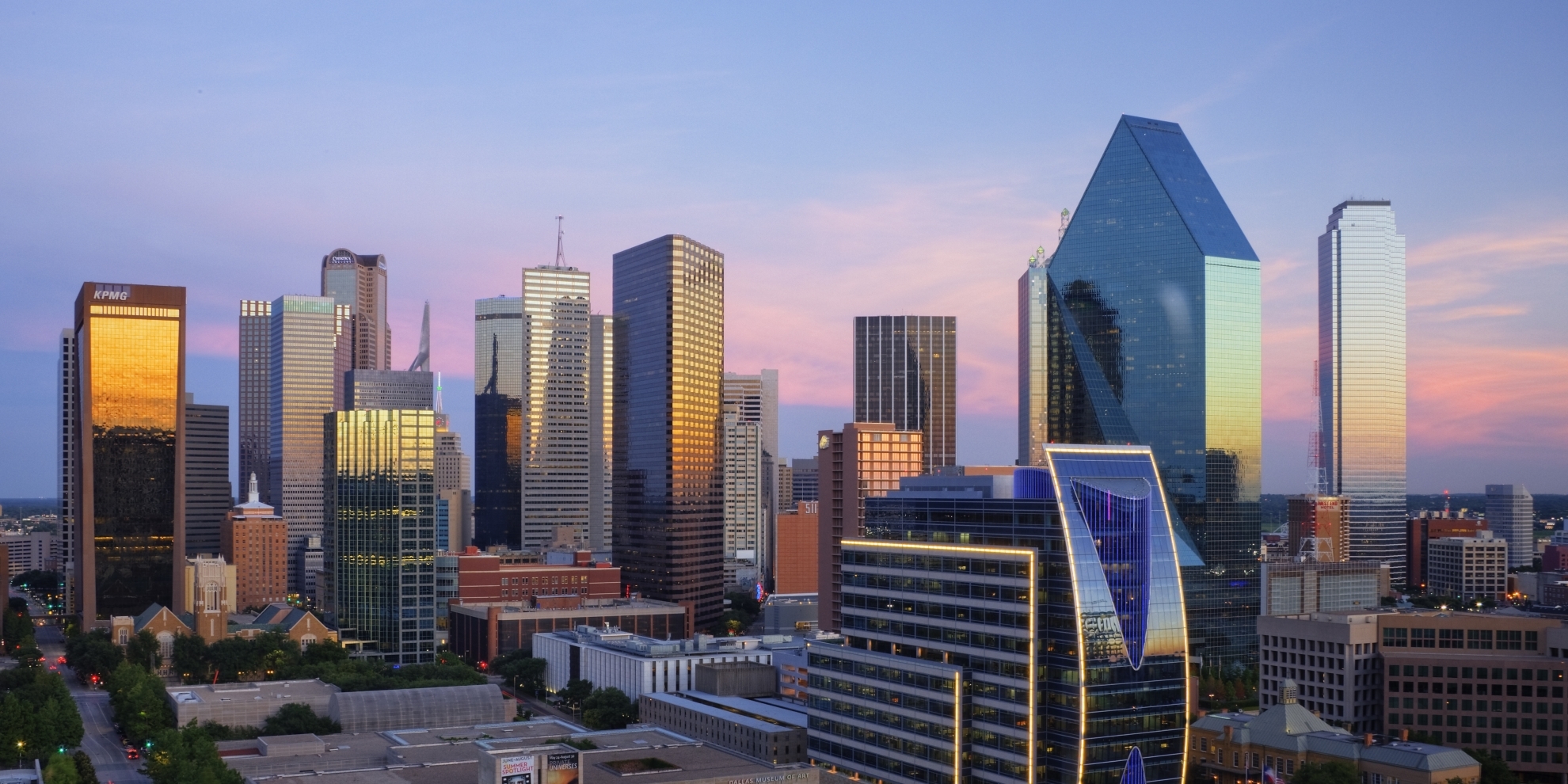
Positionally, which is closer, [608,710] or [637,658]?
[608,710]

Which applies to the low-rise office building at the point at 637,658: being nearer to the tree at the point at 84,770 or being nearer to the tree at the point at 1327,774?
the tree at the point at 84,770

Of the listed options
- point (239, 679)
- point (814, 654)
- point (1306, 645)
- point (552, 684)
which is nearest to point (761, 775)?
point (814, 654)

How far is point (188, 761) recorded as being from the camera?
4304 inches

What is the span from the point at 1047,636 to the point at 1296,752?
2874cm

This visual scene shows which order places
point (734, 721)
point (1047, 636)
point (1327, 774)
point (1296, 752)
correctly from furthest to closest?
1. point (734, 721)
2. point (1296, 752)
3. point (1327, 774)
4. point (1047, 636)

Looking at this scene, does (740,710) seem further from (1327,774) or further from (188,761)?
(1327,774)

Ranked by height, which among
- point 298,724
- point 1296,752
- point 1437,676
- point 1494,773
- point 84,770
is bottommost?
point 84,770

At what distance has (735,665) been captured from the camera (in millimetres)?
170375

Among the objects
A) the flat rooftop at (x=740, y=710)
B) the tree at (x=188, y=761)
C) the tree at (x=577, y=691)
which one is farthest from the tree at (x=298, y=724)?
the tree at (x=577, y=691)

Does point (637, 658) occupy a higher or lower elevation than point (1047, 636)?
lower

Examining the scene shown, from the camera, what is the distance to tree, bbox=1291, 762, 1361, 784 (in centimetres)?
10162

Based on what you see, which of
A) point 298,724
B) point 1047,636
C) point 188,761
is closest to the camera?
point 1047,636

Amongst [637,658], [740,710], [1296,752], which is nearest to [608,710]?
[740,710]

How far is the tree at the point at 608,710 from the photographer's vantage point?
156 metres
